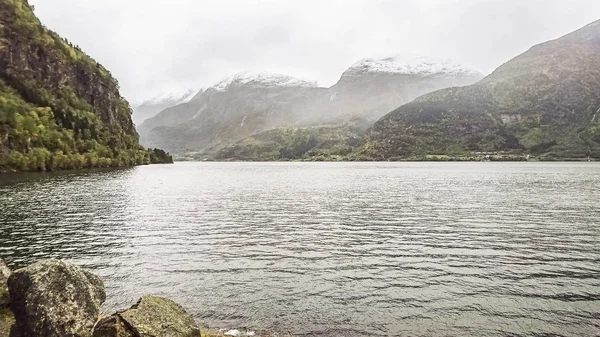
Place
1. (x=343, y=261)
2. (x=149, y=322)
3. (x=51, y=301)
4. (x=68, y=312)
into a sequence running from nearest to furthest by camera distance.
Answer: (x=51, y=301)
(x=68, y=312)
(x=149, y=322)
(x=343, y=261)

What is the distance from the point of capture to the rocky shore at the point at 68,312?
14.6m

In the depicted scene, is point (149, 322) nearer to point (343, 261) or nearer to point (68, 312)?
point (68, 312)

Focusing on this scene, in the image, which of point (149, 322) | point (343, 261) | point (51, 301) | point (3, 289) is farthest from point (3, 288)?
point (343, 261)

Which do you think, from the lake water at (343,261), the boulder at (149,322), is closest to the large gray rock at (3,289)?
the lake water at (343,261)

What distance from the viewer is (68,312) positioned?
597 inches

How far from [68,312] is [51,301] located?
0.75m

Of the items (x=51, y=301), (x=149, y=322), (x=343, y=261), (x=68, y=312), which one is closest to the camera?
(x=51, y=301)

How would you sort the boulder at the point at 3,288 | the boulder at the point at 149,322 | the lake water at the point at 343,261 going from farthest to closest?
1. the lake water at the point at 343,261
2. the boulder at the point at 3,288
3. the boulder at the point at 149,322

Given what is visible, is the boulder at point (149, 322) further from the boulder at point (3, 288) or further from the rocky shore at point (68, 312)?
the boulder at point (3, 288)

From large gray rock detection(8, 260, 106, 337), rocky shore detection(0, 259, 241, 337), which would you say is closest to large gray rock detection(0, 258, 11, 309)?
rocky shore detection(0, 259, 241, 337)

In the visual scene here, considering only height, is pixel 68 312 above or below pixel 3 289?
above

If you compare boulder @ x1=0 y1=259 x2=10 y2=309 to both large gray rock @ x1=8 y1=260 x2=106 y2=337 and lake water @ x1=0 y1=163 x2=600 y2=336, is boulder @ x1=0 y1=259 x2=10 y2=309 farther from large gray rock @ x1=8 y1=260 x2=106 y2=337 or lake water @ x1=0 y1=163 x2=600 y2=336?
lake water @ x1=0 y1=163 x2=600 y2=336

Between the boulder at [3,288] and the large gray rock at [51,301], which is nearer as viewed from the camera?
the large gray rock at [51,301]

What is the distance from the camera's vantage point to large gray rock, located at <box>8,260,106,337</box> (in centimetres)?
1452
